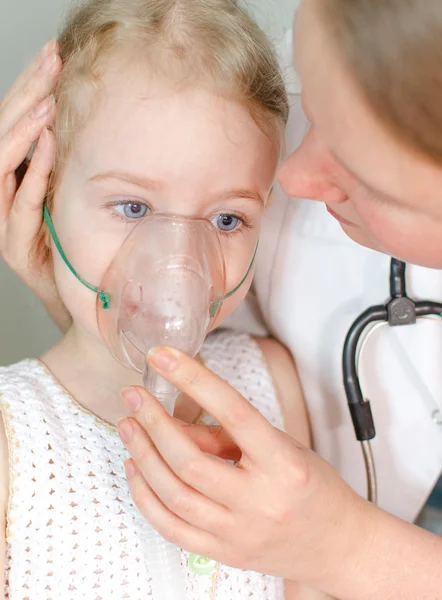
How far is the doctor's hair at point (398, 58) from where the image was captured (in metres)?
0.64

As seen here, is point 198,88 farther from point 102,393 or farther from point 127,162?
point 102,393

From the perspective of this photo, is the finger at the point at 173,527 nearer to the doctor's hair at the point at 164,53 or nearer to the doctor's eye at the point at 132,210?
the doctor's eye at the point at 132,210

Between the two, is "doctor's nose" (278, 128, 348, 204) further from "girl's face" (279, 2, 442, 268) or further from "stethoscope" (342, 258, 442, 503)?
"stethoscope" (342, 258, 442, 503)

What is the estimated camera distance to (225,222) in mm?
1161

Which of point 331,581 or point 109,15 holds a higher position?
point 109,15

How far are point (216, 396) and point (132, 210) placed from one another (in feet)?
1.17

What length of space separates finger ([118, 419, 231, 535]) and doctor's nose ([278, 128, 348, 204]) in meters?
0.36

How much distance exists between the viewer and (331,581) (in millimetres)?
1046

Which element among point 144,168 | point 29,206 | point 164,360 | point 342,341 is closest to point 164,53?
point 144,168

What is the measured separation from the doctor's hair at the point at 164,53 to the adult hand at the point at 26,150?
0.06 ft

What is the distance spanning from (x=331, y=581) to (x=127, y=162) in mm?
657

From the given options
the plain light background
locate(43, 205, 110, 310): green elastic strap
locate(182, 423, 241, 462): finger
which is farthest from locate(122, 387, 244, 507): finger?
the plain light background

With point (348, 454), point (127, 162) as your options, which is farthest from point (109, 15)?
point (348, 454)

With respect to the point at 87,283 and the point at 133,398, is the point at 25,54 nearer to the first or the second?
the point at 87,283
